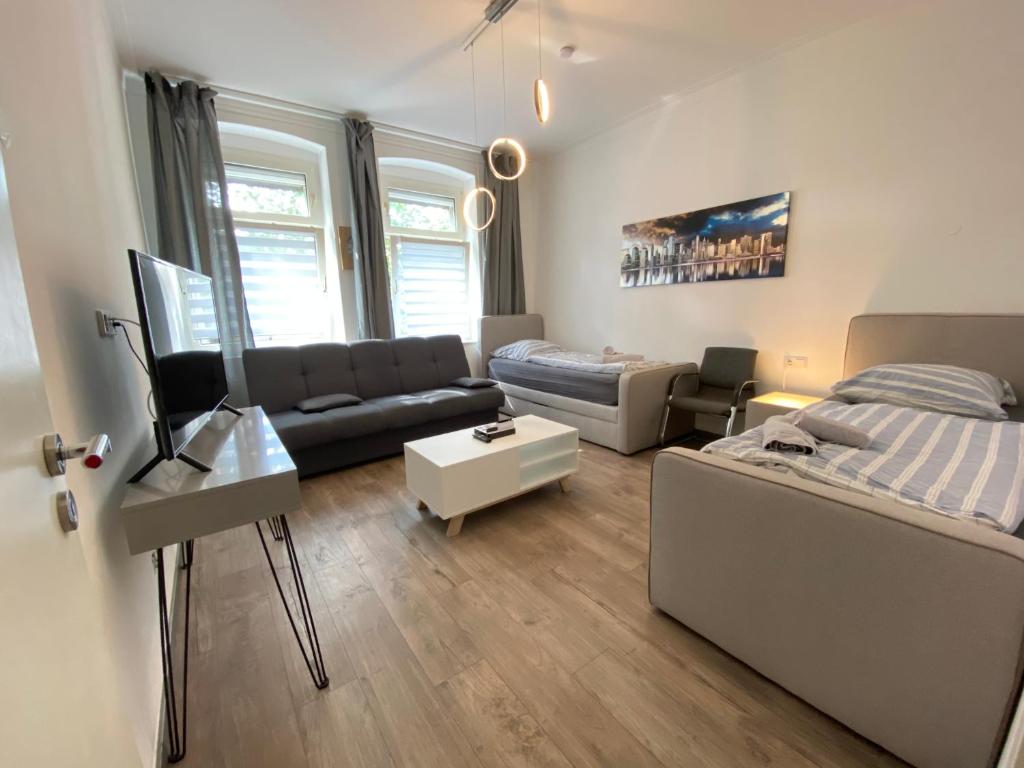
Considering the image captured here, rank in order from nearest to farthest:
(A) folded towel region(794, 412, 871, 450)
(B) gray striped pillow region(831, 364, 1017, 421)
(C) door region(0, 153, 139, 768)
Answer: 1. (C) door region(0, 153, 139, 768)
2. (A) folded towel region(794, 412, 871, 450)
3. (B) gray striped pillow region(831, 364, 1017, 421)

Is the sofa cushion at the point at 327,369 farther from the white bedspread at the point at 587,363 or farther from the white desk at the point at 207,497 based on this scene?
the white desk at the point at 207,497

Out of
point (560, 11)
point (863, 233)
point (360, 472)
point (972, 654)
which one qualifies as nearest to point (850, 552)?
point (972, 654)

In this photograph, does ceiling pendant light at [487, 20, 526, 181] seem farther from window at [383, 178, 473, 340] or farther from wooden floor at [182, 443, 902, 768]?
wooden floor at [182, 443, 902, 768]

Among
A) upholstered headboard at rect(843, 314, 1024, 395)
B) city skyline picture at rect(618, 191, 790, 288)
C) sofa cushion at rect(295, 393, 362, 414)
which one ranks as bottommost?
sofa cushion at rect(295, 393, 362, 414)

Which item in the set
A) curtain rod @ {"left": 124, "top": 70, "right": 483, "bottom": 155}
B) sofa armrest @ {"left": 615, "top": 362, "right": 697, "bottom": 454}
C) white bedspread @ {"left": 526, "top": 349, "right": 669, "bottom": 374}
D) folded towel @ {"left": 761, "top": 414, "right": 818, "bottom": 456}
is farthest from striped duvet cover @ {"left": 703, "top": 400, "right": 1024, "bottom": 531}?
curtain rod @ {"left": 124, "top": 70, "right": 483, "bottom": 155}

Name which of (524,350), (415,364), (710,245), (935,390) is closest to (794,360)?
(935,390)

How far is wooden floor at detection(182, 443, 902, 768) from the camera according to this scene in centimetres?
113

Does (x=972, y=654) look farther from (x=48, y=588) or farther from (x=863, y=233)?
(x=863, y=233)

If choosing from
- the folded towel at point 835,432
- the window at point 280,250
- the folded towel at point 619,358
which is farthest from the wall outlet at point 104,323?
the folded towel at point 619,358

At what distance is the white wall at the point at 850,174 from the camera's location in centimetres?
222

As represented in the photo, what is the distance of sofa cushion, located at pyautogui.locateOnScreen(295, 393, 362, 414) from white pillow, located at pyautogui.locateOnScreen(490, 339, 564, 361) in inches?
64.1

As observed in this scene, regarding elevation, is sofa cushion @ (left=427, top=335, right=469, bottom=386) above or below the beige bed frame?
above

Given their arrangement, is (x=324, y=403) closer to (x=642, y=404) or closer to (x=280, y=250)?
(x=280, y=250)

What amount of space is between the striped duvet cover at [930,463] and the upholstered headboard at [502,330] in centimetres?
325
